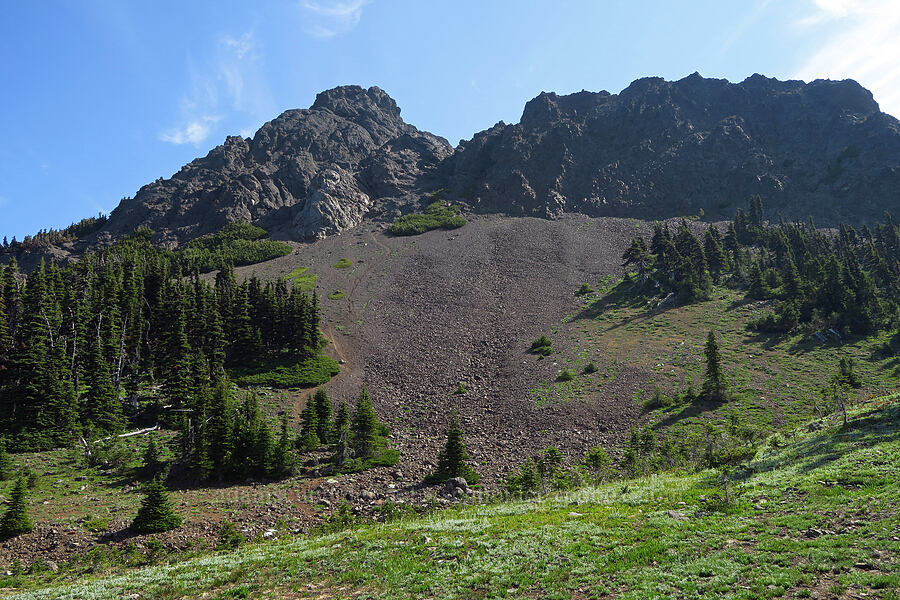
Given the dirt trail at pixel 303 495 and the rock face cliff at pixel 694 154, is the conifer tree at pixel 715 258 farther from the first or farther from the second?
the dirt trail at pixel 303 495

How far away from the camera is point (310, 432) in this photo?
4375 cm

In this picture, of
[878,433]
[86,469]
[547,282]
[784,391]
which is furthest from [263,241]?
[878,433]

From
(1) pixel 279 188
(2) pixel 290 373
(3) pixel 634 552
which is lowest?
(3) pixel 634 552

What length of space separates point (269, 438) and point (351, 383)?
2482 cm

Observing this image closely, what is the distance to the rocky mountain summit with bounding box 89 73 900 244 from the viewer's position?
146125 millimetres

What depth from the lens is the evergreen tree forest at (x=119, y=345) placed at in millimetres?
43062

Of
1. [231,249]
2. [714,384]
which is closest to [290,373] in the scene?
[714,384]

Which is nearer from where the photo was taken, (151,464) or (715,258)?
(151,464)

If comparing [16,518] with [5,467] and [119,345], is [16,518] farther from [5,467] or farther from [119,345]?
[119,345]

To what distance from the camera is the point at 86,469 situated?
121 feet

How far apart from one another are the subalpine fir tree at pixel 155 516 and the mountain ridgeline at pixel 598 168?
119239 millimetres

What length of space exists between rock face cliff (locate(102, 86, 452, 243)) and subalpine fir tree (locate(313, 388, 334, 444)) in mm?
99727

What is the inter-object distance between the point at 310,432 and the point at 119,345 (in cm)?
3090

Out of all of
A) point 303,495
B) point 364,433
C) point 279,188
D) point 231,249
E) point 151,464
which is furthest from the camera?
point 279,188
